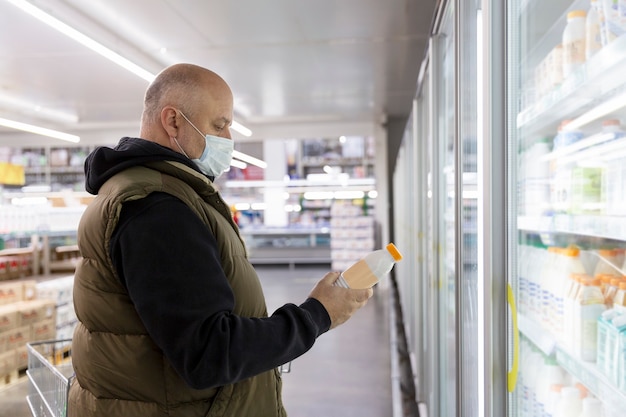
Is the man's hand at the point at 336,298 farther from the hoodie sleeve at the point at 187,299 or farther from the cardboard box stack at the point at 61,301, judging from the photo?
the cardboard box stack at the point at 61,301

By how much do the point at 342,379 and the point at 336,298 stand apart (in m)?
4.01

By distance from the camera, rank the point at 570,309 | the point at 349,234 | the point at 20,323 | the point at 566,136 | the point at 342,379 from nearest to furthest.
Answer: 1. the point at 570,309
2. the point at 566,136
3. the point at 342,379
4. the point at 20,323
5. the point at 349,234

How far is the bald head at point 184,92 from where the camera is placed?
1411 millimetres

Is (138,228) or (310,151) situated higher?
(310,151)

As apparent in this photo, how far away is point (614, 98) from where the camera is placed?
3.83 feet

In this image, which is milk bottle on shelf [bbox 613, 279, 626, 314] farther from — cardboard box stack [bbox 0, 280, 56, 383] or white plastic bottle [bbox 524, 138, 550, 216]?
cardboard box stack [bbox 0, 280, 56, 383]

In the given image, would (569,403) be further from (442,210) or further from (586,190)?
(442,210)

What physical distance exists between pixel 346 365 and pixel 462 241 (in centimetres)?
414

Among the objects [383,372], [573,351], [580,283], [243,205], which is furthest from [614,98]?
[243,205]

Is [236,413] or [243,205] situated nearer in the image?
[236,413]

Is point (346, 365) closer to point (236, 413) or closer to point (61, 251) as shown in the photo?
point (236, 413)

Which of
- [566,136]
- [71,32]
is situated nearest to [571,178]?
[566,136]

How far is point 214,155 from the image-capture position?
5.10 ft

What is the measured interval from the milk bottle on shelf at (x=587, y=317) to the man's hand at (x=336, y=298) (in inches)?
21.6
